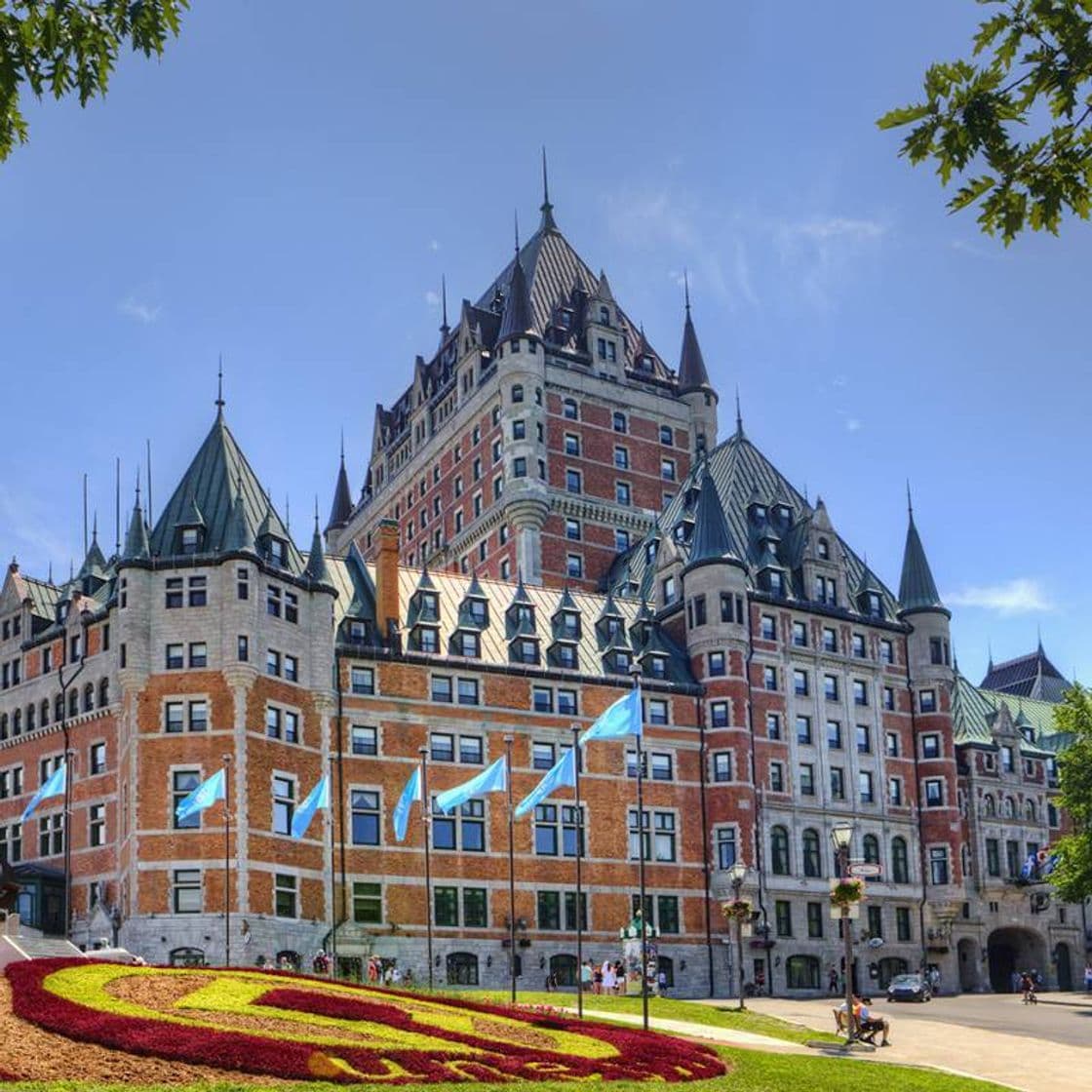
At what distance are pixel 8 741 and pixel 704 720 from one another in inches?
1436

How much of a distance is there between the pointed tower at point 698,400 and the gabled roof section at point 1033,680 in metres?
36.5

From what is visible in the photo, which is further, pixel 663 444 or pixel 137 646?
pixel 663 444

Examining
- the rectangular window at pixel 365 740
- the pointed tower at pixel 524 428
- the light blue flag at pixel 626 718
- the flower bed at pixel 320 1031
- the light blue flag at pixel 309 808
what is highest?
the pointed tower at pixel 524 428

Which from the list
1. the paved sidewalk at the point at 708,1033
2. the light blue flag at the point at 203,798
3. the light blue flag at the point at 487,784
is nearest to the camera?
the paved sidewalk at the point at 708,1033

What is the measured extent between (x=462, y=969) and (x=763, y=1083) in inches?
1638

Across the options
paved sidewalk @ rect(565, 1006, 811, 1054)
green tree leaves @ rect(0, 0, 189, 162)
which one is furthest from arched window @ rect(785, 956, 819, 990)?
green tree leaves @ rect(0, 0, 189, 162)

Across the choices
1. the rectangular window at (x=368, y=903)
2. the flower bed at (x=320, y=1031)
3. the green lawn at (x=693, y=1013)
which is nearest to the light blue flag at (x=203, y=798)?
the green lawn at (x=693, y=1013)

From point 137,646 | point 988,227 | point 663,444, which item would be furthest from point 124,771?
point 988,227

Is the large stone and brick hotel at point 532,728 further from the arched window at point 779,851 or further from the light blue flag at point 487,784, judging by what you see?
the light blue flag at point 487,784

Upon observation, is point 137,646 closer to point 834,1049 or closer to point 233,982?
point 233,982

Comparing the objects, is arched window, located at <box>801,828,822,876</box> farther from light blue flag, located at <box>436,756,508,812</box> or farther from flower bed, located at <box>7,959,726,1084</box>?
flower bed, located at <box>7,959,726,1084</box>

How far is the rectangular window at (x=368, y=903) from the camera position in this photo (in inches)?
2936

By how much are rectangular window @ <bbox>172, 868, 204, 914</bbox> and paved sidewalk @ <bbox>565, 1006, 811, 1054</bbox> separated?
69.2ft

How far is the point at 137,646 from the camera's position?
7175cm
